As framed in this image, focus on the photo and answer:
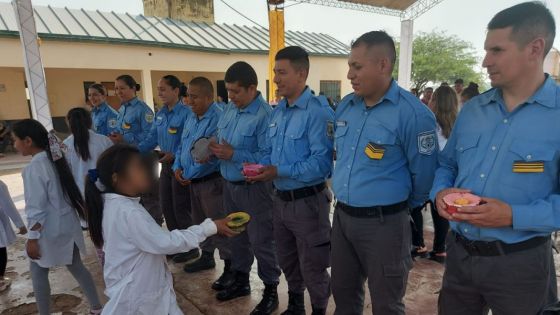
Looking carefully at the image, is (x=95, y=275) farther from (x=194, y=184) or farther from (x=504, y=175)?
(x=504, y=175)

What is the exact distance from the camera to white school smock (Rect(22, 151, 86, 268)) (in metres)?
2.53

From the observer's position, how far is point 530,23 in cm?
145

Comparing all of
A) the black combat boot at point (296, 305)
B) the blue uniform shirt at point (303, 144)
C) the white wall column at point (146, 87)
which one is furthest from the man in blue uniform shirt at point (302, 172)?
the white wall column at point (146, 87)

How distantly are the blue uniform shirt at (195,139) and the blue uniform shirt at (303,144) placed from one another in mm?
1007

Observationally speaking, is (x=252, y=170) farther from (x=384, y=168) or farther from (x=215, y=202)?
(x=215, y=202)

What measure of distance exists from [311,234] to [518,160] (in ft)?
4.65

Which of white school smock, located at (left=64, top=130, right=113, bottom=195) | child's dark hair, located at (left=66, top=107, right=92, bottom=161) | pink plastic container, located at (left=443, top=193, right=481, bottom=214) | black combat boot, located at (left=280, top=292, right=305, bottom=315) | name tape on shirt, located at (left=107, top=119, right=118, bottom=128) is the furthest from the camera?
name tape on shirt, located at (left=107, top=119, right=118, bottom=128)

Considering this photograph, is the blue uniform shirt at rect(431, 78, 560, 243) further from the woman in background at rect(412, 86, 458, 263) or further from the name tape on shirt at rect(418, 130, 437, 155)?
the woman in background at rect(412, 86, 458, 263)

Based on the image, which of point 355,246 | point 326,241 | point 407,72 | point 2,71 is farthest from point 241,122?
point 2,71

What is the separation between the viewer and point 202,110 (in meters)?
3.62

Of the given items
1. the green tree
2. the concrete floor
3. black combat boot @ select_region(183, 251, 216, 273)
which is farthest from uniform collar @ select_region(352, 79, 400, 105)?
the green tree

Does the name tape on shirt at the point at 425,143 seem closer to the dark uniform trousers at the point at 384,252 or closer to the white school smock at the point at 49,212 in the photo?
the dark uniform trousers at the point at 384,252

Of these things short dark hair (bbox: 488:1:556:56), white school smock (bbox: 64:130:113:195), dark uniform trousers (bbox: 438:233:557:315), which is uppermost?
short dark hair (bbox: 488:1:556:56)

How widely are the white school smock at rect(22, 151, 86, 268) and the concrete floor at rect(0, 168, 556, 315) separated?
2.37 ft
